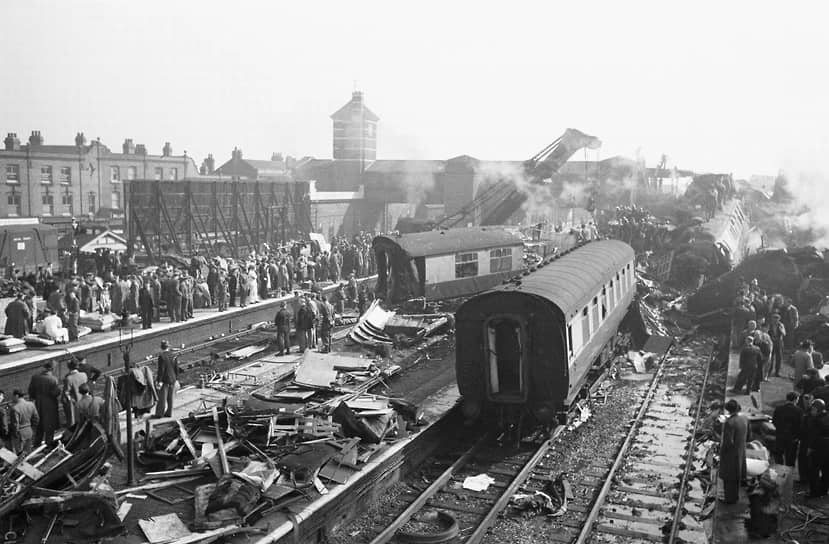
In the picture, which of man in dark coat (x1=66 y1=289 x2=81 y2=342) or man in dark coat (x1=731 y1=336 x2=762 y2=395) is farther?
man in dark coat (x1=66 y1=289 x2=81 y2=342)

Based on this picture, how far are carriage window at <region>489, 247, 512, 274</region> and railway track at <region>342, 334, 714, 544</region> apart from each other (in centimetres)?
1144

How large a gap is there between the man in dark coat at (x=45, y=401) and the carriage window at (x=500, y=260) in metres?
16.1

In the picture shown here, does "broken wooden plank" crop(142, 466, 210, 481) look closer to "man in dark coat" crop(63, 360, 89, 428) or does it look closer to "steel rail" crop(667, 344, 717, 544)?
"man in dark coat" crop(63, 360, 89, 428)

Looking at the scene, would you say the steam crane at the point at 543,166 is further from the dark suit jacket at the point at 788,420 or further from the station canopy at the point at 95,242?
the dark suit jacket at the point at 788,420

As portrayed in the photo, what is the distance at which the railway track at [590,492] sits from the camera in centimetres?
1019

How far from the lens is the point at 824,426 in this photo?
992cm

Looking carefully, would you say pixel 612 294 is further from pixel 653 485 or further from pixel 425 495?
pixel 425 495

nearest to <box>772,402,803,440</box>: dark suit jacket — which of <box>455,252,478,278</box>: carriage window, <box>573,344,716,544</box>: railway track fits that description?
<box>573,344,716,544</box>: railway track

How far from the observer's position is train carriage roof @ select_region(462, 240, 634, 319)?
42.7 ft

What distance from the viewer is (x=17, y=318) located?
18938mm

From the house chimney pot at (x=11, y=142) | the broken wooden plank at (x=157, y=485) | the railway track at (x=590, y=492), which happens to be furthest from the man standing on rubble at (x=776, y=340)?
the house chimney pot at (x=11, y=142)

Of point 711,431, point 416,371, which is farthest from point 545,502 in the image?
point 416,371

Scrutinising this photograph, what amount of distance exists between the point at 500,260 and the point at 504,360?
44.6 ft

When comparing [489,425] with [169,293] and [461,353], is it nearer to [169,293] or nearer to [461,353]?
[461,353]
